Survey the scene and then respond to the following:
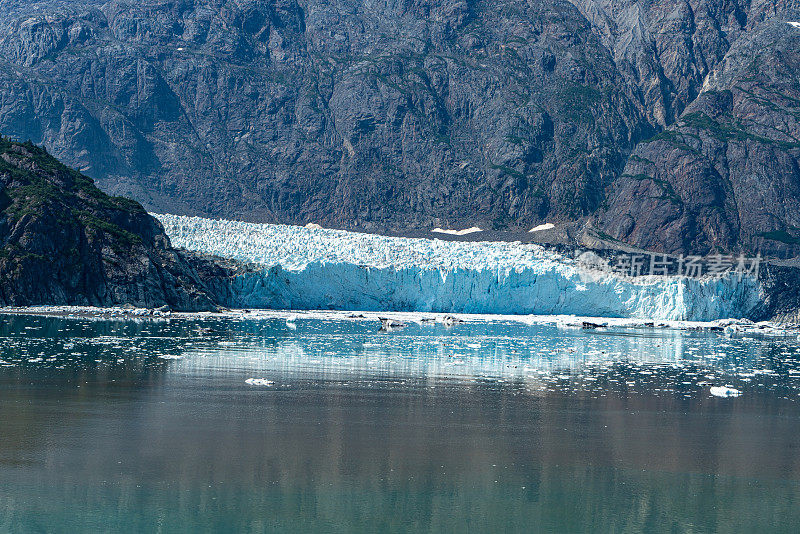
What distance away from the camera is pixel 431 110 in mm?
158875

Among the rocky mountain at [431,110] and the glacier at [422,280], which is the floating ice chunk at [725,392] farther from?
the rocky mountain at [431,110]

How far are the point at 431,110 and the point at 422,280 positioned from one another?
98.9 m

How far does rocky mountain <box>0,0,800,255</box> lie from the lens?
140750mm

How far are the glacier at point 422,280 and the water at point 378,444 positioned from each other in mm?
31789

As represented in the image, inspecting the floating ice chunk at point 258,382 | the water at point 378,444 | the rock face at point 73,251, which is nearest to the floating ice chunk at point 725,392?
the water at point 378,444

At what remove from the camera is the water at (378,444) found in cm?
1150

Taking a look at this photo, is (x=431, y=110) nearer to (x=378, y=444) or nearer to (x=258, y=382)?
(x=258, y=382)

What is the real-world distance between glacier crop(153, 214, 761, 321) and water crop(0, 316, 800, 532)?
31.8 meters

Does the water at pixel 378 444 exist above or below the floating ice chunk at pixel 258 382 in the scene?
below

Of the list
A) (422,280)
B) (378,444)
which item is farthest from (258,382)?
(422,280)

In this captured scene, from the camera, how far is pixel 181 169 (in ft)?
502
